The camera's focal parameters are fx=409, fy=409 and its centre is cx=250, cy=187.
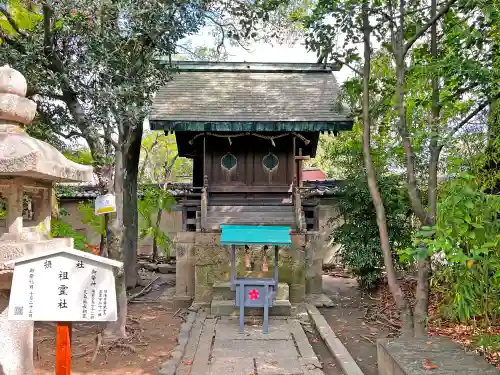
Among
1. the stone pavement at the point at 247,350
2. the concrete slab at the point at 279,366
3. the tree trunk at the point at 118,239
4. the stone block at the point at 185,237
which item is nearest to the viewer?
the concrete slab at the point at 279,366

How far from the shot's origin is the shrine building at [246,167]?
10867 millimetres

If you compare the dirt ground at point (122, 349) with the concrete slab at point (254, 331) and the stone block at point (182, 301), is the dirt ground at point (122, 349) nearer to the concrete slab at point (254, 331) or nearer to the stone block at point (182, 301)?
the concrete slab at point (254, 331)

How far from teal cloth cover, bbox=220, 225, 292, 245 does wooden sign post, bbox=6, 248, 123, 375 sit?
4.92 meters

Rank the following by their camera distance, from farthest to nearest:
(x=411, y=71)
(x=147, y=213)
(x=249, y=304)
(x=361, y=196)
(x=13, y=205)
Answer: (x=147, y=213), (x=361, y=196), (x=249, y=304), (x=411, y=71), (x=13, y=205)

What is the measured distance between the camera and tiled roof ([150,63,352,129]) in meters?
11.8

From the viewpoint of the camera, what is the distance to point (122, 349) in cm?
738

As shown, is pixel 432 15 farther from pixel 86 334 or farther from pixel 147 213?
pixel 147 213

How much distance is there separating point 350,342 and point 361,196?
466 cm

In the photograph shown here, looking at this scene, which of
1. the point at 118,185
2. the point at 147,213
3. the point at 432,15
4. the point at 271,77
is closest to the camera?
the point at 432,15

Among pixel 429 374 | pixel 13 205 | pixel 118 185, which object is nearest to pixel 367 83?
pixel 429 374

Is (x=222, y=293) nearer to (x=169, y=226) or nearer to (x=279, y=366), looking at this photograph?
(x=279, y=366)

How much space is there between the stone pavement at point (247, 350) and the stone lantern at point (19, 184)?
2.44 m

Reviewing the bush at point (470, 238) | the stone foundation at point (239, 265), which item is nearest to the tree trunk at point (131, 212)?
the stone foundation at point (239, 265)

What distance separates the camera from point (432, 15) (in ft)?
21.1
